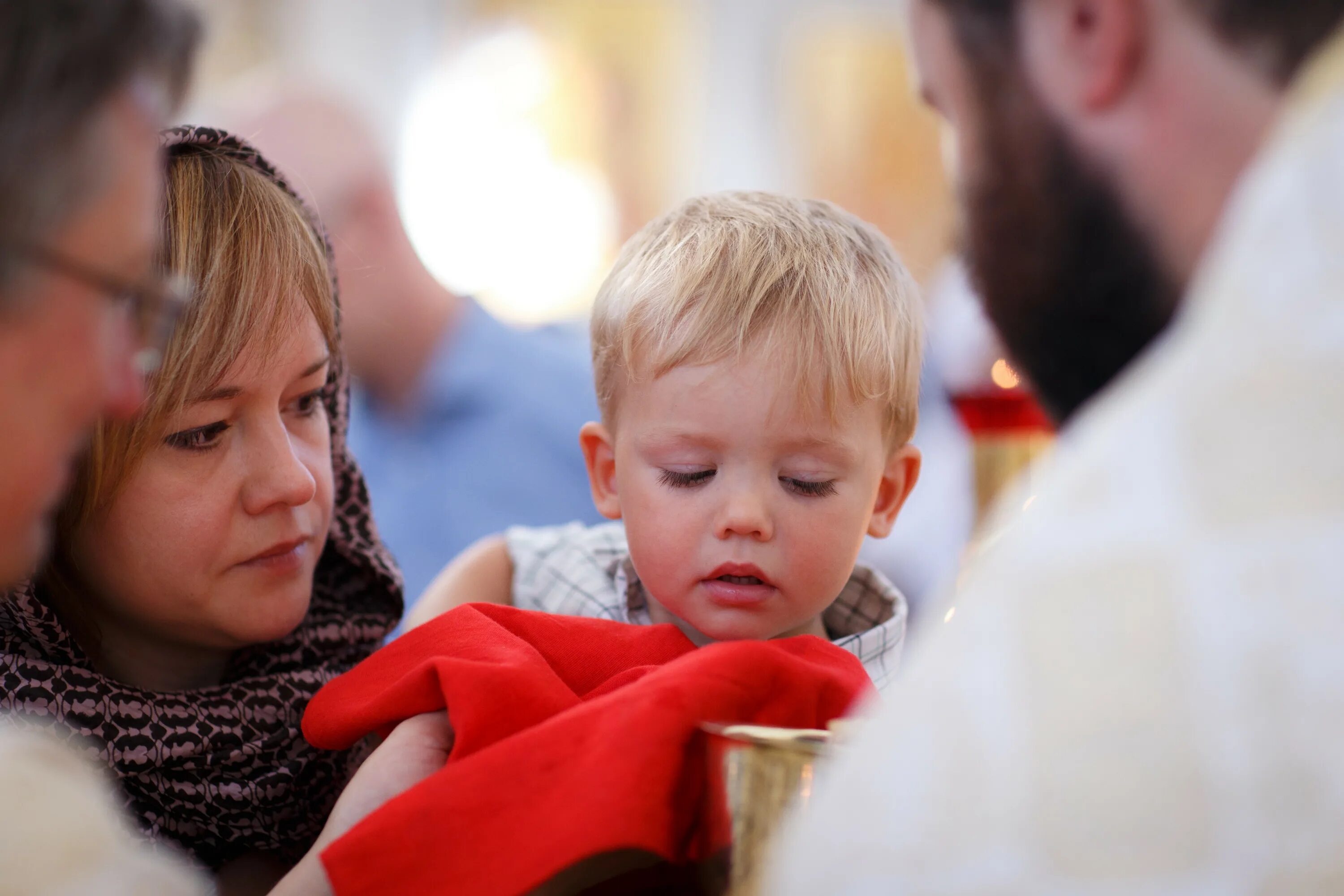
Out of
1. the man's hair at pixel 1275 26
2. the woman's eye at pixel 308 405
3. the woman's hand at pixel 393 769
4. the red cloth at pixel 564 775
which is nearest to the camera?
the man's hair at pixel 1275 26

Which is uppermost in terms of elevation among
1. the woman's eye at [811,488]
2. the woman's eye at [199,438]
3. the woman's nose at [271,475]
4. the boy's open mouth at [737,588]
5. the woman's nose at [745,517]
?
the woman's eye at [199,438]

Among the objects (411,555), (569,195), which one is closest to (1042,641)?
(411,555)

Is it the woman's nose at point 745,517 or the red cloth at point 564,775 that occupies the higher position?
the woman's nose at point 745,517

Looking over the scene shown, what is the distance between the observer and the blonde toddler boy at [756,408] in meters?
1.07

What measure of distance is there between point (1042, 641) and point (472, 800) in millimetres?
421

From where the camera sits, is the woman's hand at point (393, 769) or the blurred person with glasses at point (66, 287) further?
the woman's hand at point (393, 769)

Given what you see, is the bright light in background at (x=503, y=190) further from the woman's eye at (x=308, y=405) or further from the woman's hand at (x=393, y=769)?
the woman's hand at (x=393, y=769)

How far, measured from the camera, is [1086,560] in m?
0.52

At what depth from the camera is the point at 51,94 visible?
0.61m

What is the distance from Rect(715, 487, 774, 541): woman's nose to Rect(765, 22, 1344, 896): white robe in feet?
1.64

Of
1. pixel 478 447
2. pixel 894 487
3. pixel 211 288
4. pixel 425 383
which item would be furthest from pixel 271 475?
pixel 425 383

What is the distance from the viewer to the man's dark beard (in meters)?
0.74

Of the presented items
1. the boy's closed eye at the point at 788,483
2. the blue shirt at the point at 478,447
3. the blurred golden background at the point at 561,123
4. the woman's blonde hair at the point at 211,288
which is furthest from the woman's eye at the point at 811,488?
the blurred golden background at the point at 561,123

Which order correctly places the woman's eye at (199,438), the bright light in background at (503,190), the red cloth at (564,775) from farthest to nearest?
the bright light in background at (503,190)
the woman's eye at (199,438)
the red cloth at (564,775)
